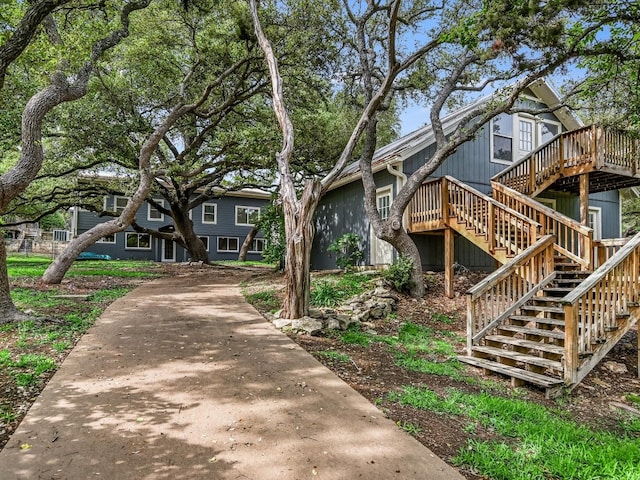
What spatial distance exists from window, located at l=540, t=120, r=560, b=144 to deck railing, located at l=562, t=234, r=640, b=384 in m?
8.96

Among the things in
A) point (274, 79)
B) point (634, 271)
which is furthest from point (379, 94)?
point (634, 271)

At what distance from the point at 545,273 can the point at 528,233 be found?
3.30ft

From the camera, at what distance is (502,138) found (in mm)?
13203

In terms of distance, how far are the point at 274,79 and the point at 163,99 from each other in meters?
7.90

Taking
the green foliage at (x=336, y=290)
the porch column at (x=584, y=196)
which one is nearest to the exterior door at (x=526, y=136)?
the porch column at (x=584, y=196)

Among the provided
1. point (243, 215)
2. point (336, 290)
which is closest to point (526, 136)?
point (336, 290)

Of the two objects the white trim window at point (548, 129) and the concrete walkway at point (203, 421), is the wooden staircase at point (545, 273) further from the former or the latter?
the concrete walkway at point (203, 421)

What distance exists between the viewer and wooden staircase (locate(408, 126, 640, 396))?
205 inches

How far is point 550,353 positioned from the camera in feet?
17.8

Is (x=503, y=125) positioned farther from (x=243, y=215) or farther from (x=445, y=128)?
(x=243, y=215)

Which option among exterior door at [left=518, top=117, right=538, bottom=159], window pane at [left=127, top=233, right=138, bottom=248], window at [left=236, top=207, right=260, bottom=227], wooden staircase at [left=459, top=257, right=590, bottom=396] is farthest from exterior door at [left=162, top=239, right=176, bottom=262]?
wooden staircase at [left=459, top=257, right=590, bottom=396]

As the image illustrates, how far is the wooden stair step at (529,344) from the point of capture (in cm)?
525

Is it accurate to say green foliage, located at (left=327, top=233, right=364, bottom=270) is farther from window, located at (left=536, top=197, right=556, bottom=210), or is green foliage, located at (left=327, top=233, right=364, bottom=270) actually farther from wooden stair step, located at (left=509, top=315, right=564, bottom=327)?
wooden stair step, located at (left=509, top=315, right=564, bottom=327)

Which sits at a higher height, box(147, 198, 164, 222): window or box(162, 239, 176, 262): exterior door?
box(147, 198, 164, 222): window
